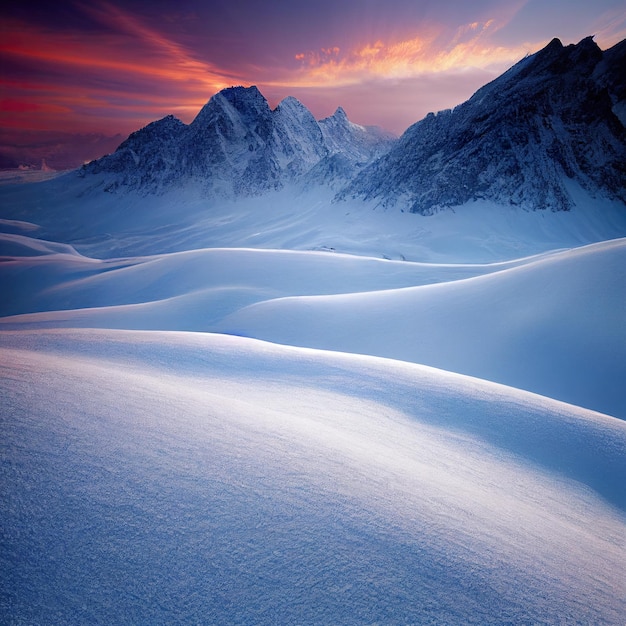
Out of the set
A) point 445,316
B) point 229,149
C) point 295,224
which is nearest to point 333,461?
point 445,316

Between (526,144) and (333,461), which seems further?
(526,144)

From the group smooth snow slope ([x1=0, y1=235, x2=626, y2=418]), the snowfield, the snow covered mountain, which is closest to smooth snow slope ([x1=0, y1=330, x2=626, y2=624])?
the snowfield

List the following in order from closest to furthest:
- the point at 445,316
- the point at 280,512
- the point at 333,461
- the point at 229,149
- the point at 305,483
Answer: the point at 280,512
the point at 305,483
the point at 333,461
the point at 445,316
the point at 229,149

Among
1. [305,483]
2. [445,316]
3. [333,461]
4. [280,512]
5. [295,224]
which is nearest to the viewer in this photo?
[280,512]

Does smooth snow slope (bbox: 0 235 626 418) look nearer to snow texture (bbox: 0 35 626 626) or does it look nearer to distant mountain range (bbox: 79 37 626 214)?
snow texture (bbox: 0 35 626 626)

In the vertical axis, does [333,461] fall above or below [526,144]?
below

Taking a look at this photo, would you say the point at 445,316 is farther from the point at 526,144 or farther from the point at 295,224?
the point at 295,224
